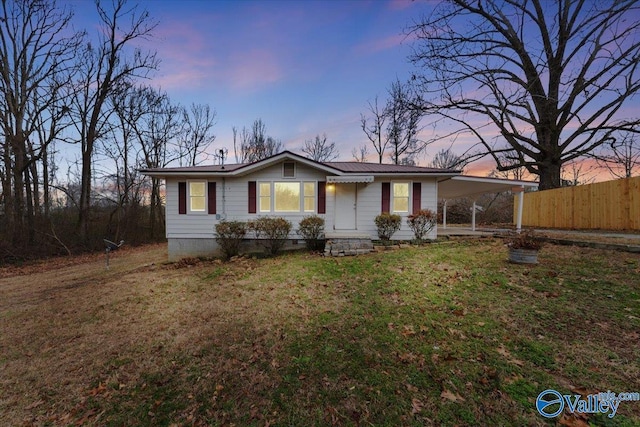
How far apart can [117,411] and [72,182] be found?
20964 millimetres

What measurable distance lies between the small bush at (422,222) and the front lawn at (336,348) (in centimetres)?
384

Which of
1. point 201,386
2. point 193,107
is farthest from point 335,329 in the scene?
point 193,107

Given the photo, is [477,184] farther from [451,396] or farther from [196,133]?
[196,133]

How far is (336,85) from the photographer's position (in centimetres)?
1466

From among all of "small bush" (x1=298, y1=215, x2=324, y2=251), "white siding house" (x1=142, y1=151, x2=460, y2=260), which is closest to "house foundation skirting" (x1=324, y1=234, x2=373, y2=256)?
"small bush" (x1=298, y1=215, x2=324, y2=251)

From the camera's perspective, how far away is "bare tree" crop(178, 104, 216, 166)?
21.9 metres

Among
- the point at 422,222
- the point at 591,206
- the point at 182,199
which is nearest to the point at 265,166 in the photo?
the point at 182,199

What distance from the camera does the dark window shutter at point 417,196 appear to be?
34.1 feet

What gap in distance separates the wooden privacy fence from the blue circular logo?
11211mm

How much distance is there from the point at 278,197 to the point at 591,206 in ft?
43.6

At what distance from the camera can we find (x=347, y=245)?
9.10 meters

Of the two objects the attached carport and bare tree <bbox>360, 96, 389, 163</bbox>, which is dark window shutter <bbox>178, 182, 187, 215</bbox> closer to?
the attached carport

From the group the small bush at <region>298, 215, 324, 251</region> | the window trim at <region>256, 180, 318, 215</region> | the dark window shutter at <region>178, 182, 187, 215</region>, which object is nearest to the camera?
the small bush at <region>298, 215, 324, 251</region>

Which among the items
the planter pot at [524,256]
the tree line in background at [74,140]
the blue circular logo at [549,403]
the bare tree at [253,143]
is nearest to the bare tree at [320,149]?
the bare tree at [253,143]
